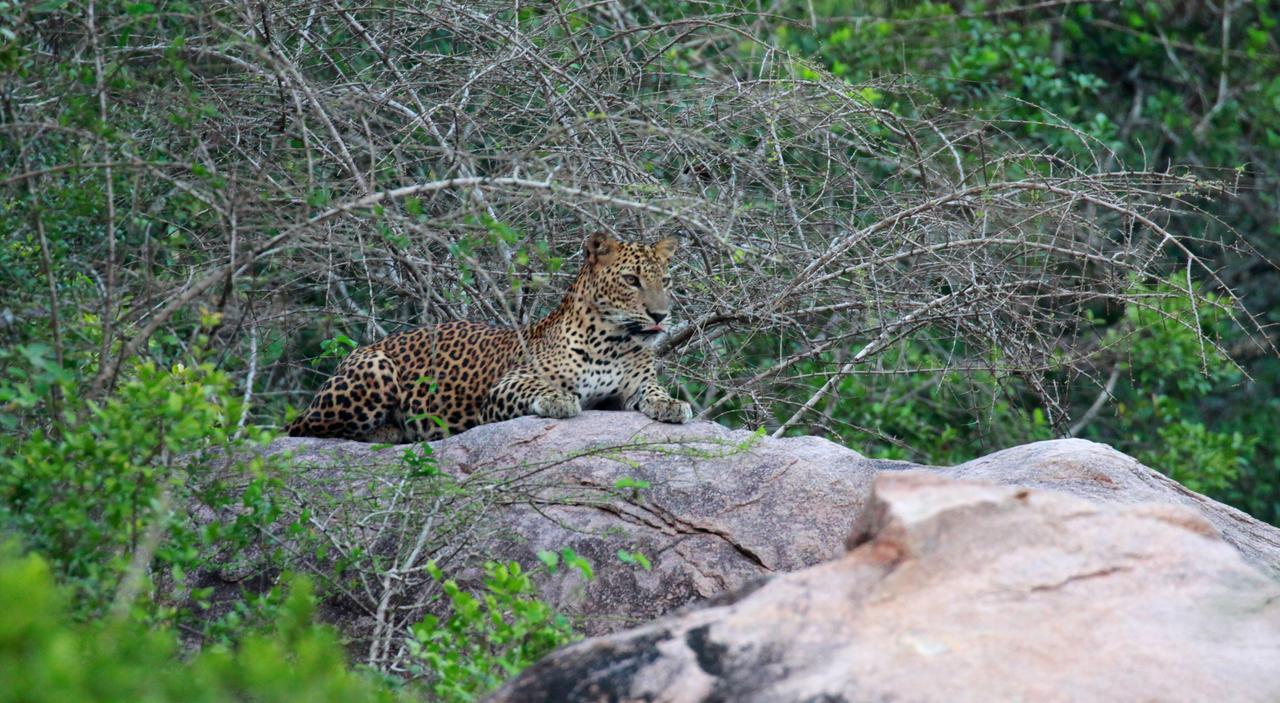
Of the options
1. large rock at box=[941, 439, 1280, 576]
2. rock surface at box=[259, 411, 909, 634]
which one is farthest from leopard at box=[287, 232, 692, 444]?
large rock at box=[941, 439, 1280, 576]

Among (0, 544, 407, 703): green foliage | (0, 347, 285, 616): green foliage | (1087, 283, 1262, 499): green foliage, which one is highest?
(0, 544, 407, 703): green foliage

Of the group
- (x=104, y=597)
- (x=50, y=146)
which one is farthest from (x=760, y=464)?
(x=50, y=146)

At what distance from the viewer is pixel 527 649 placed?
5211 mm

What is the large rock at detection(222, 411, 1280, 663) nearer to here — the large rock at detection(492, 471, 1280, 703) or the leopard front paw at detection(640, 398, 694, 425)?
the leopard front paw at detection(640, 398, 694, 425)

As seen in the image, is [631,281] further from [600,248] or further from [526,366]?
[526,366]

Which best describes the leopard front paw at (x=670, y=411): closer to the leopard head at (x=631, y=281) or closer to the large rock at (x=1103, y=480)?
the leopard head at (x=631, y=281)

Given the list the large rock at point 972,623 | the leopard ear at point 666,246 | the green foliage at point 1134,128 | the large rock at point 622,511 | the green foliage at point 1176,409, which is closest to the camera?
the large rock at point 972,623

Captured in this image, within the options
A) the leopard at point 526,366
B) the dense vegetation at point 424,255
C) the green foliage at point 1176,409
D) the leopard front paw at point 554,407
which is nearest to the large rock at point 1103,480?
the dense vegetation at point 424,255

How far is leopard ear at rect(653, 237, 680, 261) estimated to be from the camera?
8.35m

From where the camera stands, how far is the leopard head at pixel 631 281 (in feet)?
27.4

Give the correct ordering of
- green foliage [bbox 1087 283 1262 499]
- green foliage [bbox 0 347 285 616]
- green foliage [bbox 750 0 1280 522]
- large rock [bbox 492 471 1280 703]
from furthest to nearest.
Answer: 1. green foliage [bbox 1087 283 1262 499]
2. green foliage [bbox 750 0 1280 522]
3. green foliage [bbox 0 347 285 616]
4. large rock [bbox 492 471 1280 703]

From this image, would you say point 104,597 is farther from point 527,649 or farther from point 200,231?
point 200,231

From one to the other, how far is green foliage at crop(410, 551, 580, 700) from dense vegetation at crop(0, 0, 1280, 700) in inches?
0.7

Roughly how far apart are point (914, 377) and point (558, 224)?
3.89 metres
